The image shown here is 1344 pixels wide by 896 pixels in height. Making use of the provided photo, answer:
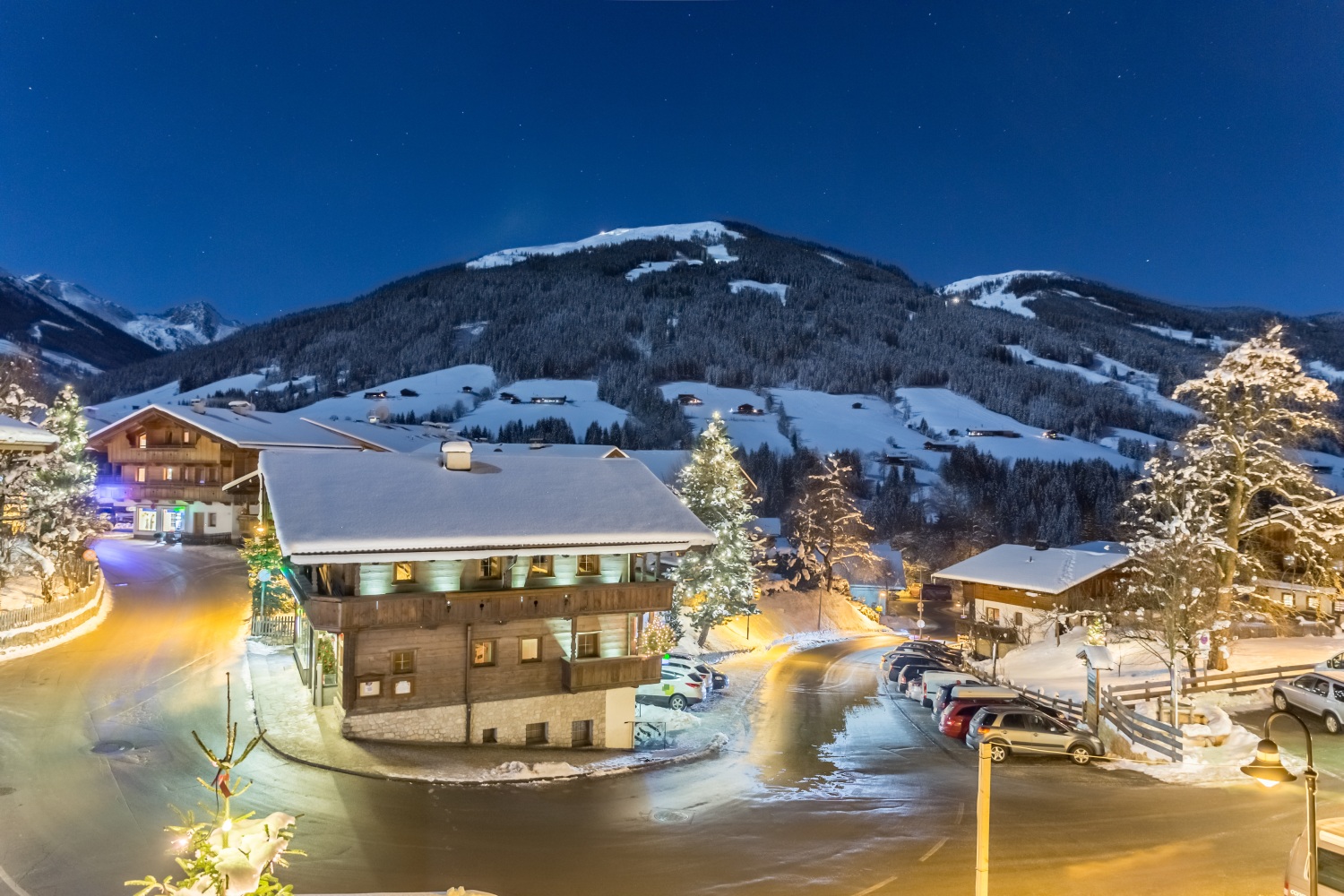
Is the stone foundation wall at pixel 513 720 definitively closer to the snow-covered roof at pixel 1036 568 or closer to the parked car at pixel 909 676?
the parked car at pixel 909 676

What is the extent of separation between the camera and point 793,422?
159m

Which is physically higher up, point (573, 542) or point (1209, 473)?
point (1209, 473)

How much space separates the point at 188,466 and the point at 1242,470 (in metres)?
62.0

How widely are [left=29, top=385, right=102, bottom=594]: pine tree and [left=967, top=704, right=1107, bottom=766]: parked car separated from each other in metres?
34.0

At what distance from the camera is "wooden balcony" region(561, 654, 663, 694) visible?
24609 mm

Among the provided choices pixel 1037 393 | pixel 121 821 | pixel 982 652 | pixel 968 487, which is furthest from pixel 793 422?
pixel 121 821

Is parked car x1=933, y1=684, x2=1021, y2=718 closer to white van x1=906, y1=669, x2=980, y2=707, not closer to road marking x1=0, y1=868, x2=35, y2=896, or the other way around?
white van x1=906, y1=669, x2=980, y2=707

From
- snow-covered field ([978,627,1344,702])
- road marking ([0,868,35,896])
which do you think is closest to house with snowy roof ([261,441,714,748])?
road marking ([0,868,35,896])

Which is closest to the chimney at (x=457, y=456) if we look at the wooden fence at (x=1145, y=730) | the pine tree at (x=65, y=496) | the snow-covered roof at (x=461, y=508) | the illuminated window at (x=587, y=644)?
the snow-covered roof at (x=461, y=508)

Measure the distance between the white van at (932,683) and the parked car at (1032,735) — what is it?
320 inches

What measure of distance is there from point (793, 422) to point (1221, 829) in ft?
467

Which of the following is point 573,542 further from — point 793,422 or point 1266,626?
point 793,422

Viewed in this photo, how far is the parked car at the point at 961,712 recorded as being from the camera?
28328 millimetres

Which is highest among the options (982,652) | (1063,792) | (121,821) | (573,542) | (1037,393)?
(1037,393)
